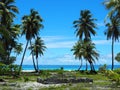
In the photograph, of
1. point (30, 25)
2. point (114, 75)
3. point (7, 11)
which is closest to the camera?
point (114, 75)

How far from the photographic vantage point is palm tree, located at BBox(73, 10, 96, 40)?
265ft

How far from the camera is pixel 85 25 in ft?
266

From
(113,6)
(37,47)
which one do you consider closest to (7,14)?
(113,6)

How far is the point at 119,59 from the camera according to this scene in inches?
2761

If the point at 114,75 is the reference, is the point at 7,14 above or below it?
above

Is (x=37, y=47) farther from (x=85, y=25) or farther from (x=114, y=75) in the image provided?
(x=114, y=75)

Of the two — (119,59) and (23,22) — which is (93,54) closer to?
(119,59)

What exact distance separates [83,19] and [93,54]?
821cm

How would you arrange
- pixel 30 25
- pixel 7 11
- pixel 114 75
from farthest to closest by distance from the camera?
1. pixel 30 25
2. pixel 7 11
3. pixel 114 75

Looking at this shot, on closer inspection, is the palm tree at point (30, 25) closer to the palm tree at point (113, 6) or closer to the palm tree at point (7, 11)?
the palm tree at point (7, 11)

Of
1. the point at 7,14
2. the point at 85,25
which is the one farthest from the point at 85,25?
the point at 7,14

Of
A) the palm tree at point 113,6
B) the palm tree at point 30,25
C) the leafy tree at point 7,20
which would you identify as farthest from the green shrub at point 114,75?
the palm tree at point 30,25

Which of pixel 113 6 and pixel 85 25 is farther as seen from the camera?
pixel 85 25

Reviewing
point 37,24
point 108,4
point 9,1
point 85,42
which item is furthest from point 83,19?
point 108,4
